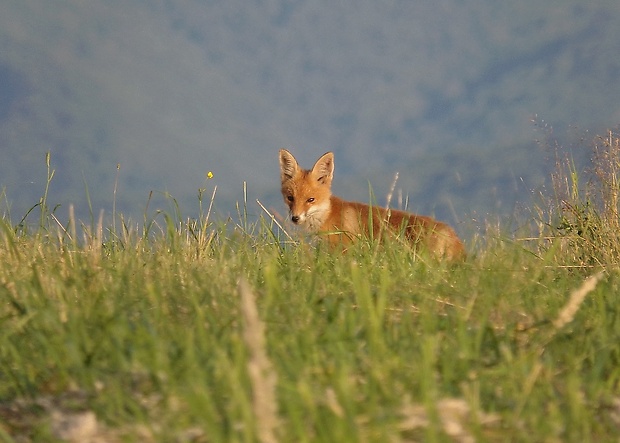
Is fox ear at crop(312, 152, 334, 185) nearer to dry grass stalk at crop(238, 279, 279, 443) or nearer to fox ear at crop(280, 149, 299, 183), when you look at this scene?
fox ear at crop(280, 149, 299, 183)

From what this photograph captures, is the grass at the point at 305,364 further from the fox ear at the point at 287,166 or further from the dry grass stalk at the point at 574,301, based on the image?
the fox ear at the point at 287,166

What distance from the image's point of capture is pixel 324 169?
389 inches

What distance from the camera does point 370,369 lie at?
2430 millimetres

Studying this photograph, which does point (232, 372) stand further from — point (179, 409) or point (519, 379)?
point (519, 379)

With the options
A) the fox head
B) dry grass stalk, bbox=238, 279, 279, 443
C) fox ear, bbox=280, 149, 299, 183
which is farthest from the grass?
fox ear, bbox=280, 149, 299, 183

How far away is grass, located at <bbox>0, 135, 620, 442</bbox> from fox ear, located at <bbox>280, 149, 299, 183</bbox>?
6144 millimetres

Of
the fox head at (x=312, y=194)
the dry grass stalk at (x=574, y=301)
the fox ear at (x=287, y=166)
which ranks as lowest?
the dry grass stalk at (x=574, y=301)

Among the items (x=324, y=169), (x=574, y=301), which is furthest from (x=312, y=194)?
(x=574, y=301)

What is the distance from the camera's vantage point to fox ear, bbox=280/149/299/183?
32.9ft

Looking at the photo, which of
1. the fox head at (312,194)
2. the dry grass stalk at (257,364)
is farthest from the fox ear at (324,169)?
the dry grass stalk at (257,364)

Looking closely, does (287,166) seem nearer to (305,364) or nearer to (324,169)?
(324,169)

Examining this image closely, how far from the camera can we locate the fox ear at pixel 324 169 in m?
9.79

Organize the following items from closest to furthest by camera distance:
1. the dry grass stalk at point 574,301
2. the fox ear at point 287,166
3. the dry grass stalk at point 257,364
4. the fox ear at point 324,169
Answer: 1. the dry grass stalk at point 257,364
2. the dry grass stalk at point 574,301
3. the fox ear at point 324,169
4. the fox ear at point 287,166

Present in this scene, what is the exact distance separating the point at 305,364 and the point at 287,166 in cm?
795
